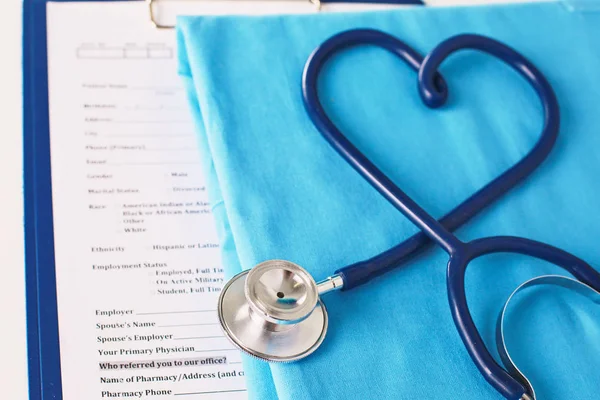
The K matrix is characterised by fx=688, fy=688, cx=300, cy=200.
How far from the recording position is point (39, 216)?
664 millimetres

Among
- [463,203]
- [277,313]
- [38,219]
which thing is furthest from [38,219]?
[463,203]

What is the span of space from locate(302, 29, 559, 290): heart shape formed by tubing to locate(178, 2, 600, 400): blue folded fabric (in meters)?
0.01

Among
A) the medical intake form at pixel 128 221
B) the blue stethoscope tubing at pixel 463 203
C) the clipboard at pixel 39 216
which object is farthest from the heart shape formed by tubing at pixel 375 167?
the clipboard at pixel 39 216

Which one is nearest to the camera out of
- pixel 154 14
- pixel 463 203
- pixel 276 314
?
pixel 276 314

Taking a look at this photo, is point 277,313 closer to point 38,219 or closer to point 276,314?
point 276,314

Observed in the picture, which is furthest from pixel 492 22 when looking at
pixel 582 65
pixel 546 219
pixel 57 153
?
pixel 57 153

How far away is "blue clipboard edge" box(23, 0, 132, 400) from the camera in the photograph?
0.58 meters

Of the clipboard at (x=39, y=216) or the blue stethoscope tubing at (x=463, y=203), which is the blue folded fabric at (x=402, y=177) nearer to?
the blue stethoscope tubing at (x=463, y=203)

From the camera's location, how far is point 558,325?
1.97 ft

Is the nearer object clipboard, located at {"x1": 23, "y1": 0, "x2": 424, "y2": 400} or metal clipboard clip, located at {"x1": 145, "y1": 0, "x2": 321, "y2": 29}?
clipboard, located at {"x1": 23, "y1": 0, "x2": 424, "y2": 400}

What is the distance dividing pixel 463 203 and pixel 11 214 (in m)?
0.43

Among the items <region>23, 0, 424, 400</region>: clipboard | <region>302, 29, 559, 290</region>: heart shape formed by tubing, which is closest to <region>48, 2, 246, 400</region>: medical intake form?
<region>23, 0, 424, 400</region>: clipboard

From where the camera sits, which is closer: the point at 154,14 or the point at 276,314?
the point at 276,314

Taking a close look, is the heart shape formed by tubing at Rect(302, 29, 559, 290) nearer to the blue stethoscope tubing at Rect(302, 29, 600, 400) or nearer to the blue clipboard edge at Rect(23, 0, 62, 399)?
the blue stethoscope tubing at Rect(302, 29, 600, 400)
